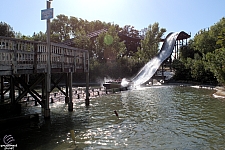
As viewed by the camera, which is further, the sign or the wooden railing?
the sign

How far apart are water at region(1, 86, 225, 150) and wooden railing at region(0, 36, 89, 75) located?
9.70ft

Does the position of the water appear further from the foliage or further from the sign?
the foliage

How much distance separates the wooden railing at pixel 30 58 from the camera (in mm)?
9266

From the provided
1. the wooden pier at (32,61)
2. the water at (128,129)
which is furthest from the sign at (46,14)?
the water at (128,129)

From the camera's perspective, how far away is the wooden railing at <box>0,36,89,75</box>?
9.27m

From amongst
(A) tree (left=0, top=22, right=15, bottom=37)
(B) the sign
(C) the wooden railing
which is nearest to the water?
(C) the wooden railing

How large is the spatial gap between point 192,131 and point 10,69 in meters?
8.67

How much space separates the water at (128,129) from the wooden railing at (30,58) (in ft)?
9.70

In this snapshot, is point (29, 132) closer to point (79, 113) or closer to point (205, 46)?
point (79, 113)

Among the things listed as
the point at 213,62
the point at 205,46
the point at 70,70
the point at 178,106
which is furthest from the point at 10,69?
the point at 205,46

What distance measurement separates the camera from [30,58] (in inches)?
A: 429

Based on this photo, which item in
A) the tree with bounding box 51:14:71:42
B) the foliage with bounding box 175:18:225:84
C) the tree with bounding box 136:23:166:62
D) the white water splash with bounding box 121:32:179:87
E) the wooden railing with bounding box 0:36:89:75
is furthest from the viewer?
the tree with bounding box 51:14:71:42

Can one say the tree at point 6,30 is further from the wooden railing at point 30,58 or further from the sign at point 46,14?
the sign at point 46,14

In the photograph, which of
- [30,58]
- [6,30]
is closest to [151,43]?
[6,30]
